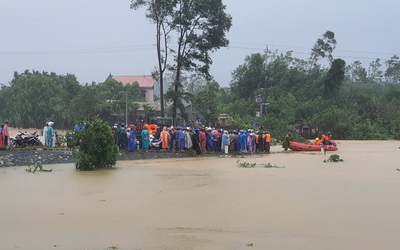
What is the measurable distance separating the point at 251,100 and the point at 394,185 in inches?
1457

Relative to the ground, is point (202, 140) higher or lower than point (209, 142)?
higher

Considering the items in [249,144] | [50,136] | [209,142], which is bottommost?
[249,144]

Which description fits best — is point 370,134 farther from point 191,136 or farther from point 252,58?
point 191,136

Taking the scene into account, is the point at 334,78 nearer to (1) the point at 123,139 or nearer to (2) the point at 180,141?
(2) the point at 180,141

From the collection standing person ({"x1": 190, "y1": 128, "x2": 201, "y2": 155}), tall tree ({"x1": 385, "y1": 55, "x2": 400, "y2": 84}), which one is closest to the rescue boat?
standing person ({"x1": 190, "y1": 128, "x2": 201, "y2": 155})

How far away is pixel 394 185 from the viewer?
41.6ft

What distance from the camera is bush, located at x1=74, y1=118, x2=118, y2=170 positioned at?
16547 mm

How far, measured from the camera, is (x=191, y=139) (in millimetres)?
22234

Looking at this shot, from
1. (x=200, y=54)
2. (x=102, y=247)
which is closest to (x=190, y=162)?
(x=102, y=247)

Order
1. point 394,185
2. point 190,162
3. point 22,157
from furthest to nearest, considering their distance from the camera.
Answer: point 190,162 < point 22,157 < point 394,185

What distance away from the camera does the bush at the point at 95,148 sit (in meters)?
16.5

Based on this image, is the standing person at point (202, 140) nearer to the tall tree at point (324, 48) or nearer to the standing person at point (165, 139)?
the standing person at point (165, 139)

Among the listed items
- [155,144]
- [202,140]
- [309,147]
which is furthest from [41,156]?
[309,147]

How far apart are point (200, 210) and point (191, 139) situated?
13061mm
